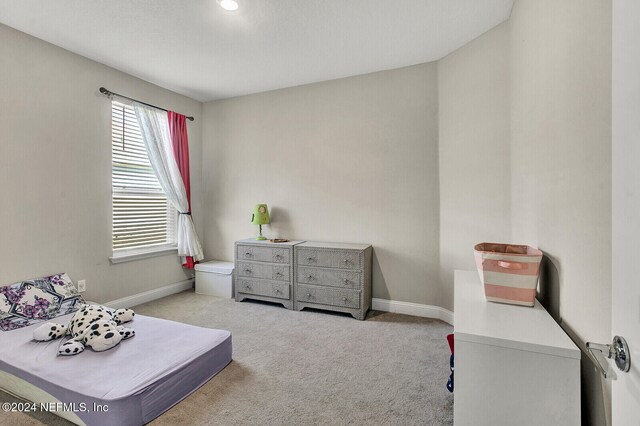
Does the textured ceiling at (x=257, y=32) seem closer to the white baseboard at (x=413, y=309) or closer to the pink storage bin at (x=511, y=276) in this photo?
the pink storage bin at (x=511, y=276)

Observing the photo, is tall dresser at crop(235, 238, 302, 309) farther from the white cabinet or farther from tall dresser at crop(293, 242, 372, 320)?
the white cabinet

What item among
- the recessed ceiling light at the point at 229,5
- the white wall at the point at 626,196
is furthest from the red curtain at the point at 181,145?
the white wall at the point at 626,196

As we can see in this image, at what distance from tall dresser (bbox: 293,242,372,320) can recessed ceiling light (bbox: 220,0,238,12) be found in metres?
2.29

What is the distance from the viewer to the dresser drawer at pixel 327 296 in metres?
3.22

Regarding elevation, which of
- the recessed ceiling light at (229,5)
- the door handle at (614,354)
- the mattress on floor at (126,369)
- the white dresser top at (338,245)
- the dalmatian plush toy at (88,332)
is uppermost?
the recessed ceiling light at (229,5)

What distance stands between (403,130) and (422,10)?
46.2 inches

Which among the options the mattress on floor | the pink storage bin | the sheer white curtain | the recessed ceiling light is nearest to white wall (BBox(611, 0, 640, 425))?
the pink storage bin

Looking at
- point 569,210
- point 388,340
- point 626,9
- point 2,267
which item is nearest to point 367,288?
point 388,340

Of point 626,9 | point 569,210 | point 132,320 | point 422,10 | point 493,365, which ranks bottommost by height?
point 132,320

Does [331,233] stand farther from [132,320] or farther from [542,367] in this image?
[542,367]

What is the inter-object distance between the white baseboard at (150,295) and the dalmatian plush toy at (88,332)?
1.12 m

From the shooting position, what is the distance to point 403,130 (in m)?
3.32

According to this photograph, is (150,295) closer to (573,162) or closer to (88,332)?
(88,332)

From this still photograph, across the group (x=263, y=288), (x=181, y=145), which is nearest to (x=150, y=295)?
(x=263, y=288)
